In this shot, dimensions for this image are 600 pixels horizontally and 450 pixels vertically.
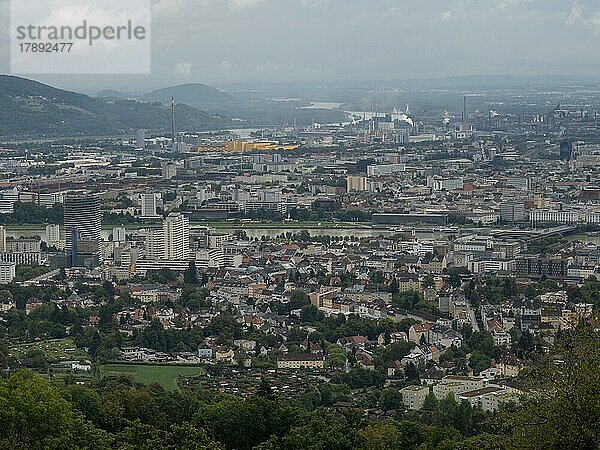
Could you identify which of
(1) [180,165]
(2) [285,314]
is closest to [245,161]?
(1) [180,165]

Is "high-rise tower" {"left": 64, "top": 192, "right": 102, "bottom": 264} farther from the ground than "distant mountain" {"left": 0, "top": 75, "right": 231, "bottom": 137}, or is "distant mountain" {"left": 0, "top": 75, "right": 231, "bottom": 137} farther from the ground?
"distant mountain" {"left": 0, "top": 75, "right": 231, "bottom": 137}

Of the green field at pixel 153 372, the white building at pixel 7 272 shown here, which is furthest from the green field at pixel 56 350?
the white building at pixel 7 272

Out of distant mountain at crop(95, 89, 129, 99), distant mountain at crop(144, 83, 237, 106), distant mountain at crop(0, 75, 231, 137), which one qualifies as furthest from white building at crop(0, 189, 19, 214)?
distant mountain at crop(144, 83, 237, 106)

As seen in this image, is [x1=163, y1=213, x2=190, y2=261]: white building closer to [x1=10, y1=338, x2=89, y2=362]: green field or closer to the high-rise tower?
the high-rise tower

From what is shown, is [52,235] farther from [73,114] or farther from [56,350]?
[73,114]

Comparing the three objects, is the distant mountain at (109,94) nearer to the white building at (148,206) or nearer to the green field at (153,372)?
the white building at (148,206)

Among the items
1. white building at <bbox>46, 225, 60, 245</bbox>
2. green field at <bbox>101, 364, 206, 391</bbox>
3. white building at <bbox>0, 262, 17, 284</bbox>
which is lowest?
green field at <bbox>101, 364, 206, 391</bbox>
